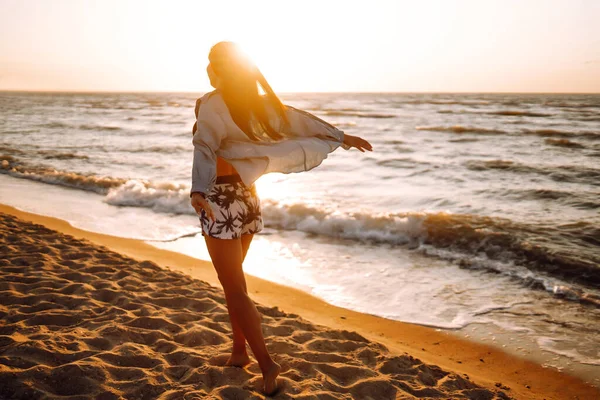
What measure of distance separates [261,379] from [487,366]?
206 cm

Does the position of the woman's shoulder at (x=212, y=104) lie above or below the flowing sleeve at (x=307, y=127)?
above

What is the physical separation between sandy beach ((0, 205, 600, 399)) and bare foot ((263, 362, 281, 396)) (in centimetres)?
8

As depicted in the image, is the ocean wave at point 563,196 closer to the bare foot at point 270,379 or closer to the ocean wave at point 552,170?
the ocean wave at point 552,170

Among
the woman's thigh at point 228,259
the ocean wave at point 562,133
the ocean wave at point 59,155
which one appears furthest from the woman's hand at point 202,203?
the ocean wave at point 562,133

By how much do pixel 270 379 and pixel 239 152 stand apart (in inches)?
55.9

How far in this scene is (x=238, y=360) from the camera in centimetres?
335

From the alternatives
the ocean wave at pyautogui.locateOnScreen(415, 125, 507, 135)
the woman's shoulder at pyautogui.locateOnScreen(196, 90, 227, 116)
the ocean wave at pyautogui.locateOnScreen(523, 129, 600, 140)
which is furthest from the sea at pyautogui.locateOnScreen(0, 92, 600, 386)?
the ocean wave at pyautogui.locateOnScreen(415, 125, 507, 135)

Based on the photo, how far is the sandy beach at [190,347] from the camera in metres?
3.06

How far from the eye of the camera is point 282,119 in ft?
9.29

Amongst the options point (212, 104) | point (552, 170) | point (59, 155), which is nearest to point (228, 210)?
point (212, 104)

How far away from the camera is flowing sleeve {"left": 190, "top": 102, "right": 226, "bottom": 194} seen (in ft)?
8.20

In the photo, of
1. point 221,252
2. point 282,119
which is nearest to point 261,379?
point 221,252

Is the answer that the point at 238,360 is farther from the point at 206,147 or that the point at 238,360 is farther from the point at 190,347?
the point at 206,147

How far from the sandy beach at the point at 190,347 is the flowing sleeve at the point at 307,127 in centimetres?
163
